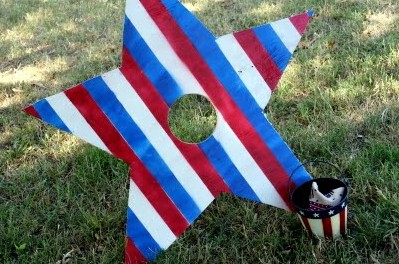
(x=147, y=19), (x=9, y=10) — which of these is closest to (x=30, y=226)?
(x=147, y=19)

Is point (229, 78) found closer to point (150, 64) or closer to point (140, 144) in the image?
point (150, 64)

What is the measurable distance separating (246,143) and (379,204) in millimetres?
664

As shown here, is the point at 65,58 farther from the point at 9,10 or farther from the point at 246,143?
the point at 246,143

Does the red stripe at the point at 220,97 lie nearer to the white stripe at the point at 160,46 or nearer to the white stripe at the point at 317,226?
the white stripe at the point at 160,46

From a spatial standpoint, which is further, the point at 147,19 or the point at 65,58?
the point at 65,58

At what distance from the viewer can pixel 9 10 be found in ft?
21.2

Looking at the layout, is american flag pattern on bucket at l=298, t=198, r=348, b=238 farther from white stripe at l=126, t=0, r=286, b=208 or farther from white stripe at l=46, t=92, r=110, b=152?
white stripe at l=46, t=92, r=110, b=152

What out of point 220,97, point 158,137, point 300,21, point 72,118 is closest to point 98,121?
point 72,118

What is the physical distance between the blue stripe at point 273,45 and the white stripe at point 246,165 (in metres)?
0.33

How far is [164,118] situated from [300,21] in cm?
68

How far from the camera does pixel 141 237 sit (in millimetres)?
2254

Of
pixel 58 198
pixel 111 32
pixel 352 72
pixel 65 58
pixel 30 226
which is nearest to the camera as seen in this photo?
pixel 30 226

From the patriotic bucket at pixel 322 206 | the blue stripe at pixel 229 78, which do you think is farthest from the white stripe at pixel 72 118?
the patriotic bucket at pixel 322 206

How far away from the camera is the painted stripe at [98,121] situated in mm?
2135
